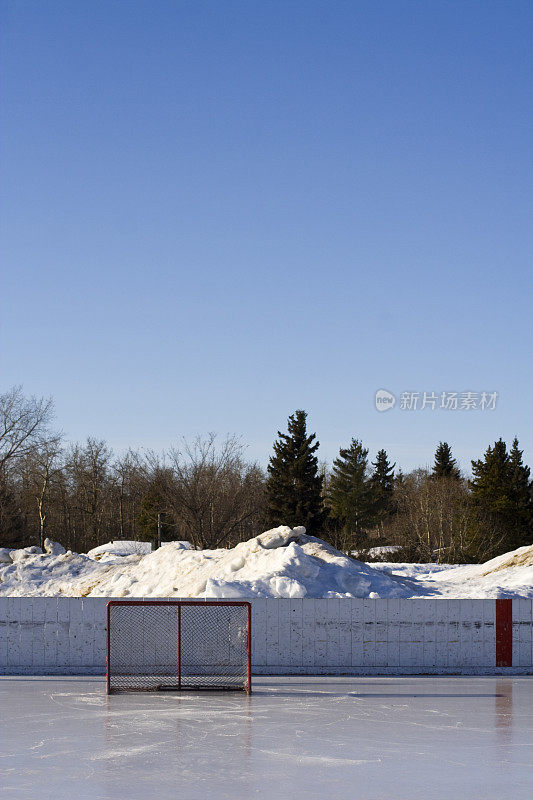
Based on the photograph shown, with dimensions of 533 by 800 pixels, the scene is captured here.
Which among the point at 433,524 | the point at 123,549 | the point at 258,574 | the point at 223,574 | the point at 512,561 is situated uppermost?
the point at 258,574

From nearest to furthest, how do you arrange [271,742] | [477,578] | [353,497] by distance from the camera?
[271,742] < [477,578] < [353,497]

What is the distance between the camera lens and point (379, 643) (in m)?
17.8

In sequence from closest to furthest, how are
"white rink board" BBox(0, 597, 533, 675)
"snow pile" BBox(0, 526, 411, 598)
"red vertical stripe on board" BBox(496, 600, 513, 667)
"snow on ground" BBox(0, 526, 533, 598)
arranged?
"white rink board" BBox(0, 597, 533, 675) < "red vertical stripe on board" BBox(496, 600, 513, 667) < "snow pile" BBox(0, 526, 411, 598) < "snow on ground" BBox(0, 526, 533, 598)

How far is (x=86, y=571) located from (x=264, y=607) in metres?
19.9

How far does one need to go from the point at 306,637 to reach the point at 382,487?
6541cm

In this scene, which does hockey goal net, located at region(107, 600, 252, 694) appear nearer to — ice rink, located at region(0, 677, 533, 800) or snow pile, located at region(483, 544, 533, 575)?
ice rink, located at region(0, 677, 533, 800)

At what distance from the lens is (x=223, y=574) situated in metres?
25.8

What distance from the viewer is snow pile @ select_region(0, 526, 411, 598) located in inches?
887

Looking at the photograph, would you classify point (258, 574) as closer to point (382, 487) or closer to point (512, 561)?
point (512, 561)

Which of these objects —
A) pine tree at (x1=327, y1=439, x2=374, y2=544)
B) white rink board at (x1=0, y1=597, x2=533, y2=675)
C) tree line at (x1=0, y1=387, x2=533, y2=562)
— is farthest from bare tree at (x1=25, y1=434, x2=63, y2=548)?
white rink board at (x1=0, y1=597, x2=533, y2=675)

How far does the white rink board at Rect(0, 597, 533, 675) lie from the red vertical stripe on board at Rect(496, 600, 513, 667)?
0.51 m

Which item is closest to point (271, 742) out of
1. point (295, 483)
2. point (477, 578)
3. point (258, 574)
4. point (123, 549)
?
point (258, 574)

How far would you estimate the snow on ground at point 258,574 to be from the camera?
76.7 feet

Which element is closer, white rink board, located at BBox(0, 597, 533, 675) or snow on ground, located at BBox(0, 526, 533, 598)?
white rink board, located at BBox(0, 597, 533, 675)
